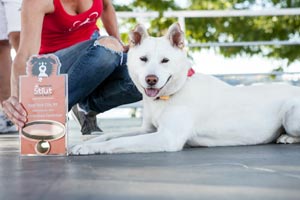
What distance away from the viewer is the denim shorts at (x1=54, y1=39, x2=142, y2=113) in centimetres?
275

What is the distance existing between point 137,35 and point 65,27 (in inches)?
19.0

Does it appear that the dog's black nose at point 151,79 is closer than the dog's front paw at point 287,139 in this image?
Yes

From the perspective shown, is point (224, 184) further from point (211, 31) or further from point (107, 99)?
point (211, 31)

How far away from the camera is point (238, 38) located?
1095cm

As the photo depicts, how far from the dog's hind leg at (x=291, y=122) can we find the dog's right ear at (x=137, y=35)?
67 cm

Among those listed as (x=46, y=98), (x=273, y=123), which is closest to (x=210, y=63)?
(x=273, y=123)

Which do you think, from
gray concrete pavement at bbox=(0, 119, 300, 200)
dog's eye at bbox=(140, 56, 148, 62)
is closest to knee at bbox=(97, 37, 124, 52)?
dog's eye at bbox=(140, 56, 148, 62)

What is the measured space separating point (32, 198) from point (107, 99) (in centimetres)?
184

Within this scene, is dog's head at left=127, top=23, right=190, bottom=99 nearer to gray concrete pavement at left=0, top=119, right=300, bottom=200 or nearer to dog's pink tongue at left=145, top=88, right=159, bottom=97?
dog's pink tongue at left=145, top=88, right=159, bottom=97

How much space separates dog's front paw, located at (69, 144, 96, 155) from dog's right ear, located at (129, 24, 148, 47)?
1.66ft

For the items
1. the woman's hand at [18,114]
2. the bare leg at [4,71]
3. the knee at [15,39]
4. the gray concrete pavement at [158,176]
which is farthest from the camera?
the bare leg at [4,71]

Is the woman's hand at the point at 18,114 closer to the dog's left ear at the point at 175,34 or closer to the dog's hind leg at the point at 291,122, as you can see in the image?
the dog's left ear at the point at 175,34

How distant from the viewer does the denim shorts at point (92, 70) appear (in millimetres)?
2754

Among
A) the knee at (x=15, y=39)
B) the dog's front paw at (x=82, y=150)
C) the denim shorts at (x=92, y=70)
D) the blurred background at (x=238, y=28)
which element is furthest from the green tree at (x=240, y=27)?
the dog's front paw at (x=82, y=150)
